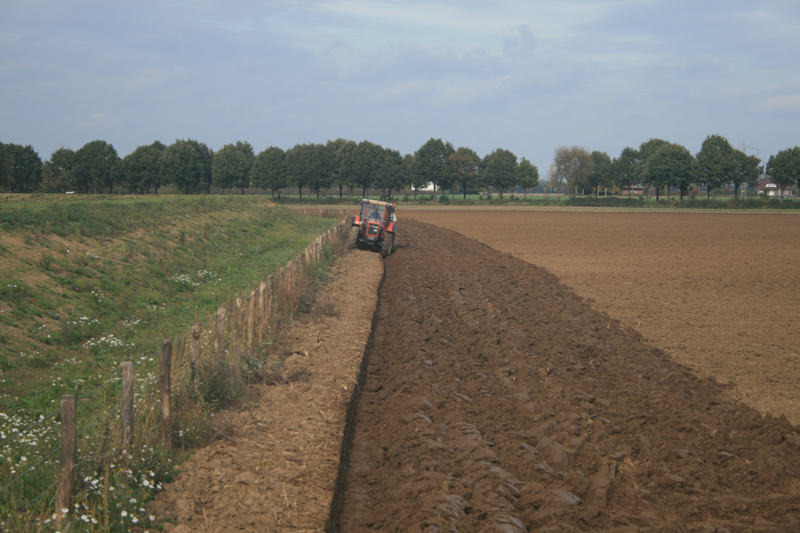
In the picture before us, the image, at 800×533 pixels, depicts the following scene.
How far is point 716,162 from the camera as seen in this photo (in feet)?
286

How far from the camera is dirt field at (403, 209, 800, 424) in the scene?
32.7ft

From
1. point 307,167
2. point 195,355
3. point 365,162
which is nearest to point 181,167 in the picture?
point 307,167

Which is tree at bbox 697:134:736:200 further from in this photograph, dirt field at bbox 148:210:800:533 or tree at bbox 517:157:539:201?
dirt field at bbox 148:210:800:533

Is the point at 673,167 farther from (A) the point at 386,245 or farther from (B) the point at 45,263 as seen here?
(B) the point at 45,263

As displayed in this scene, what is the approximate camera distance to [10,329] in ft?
29.7

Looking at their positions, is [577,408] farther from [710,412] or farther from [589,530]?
[589,530]

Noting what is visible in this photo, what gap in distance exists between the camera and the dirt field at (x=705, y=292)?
9953mm

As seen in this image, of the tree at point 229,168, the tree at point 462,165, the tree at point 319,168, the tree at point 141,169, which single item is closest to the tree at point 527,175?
the tree at point 462,165

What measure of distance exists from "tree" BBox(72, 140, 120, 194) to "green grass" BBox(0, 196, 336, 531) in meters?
62.3

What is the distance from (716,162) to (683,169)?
4.74m

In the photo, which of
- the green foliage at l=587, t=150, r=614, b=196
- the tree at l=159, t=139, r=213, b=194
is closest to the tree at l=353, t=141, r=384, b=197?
the tree at l=159, t=139, r=213, b=194

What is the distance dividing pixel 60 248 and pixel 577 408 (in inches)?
490

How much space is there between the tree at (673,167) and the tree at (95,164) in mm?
82774

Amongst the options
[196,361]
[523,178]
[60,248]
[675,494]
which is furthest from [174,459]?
[523,178]
